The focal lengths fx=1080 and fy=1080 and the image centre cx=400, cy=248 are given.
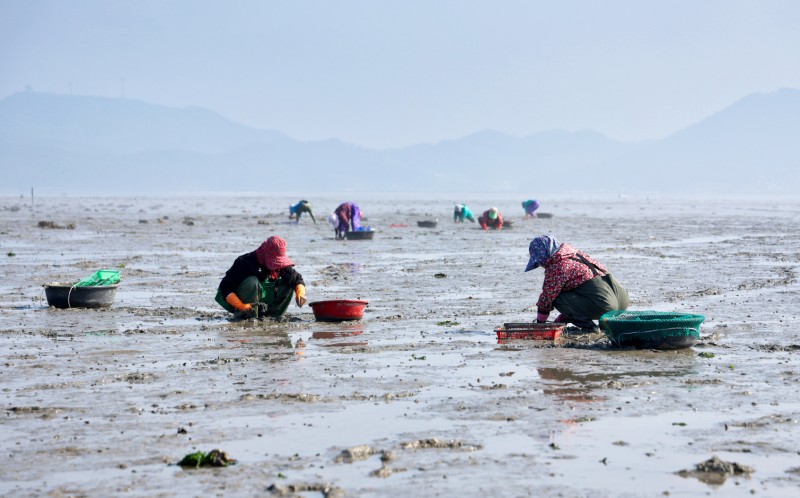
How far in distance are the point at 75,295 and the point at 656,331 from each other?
8914 millimetres

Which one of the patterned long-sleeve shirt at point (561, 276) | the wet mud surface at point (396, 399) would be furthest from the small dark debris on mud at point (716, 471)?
the patterned long-sleeve shirt at point (561, 276)

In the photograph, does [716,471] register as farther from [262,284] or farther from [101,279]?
[101,279]

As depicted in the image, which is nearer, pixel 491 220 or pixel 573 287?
pixel 573 287

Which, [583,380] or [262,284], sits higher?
[262,284]

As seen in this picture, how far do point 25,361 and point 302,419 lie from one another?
170 inches

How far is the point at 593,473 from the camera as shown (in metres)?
7.30

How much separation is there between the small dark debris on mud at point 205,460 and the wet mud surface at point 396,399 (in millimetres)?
100

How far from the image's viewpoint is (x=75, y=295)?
1641 centimetres

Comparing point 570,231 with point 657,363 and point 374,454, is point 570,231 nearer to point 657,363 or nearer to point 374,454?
point 657,363

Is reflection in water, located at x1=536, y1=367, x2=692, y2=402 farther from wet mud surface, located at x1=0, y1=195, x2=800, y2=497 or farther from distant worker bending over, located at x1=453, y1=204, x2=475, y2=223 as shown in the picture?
distant worker bending over, located at x1=453, y1=204, x2=475, y2=223

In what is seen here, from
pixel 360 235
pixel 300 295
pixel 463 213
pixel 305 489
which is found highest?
pixel 463 213

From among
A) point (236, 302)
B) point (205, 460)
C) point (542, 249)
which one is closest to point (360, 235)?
point (236, 302)

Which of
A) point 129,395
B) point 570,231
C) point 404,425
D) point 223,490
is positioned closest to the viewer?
point 223,490

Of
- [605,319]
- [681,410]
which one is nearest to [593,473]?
[681,410]
